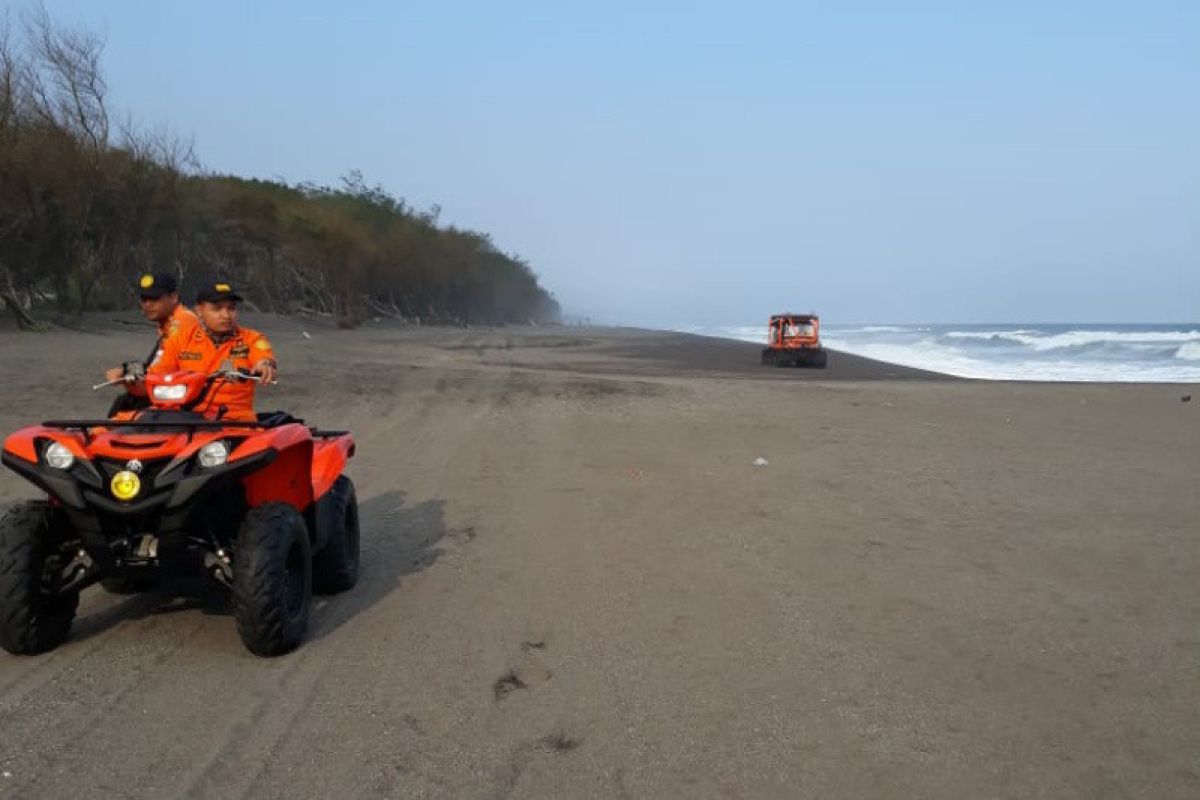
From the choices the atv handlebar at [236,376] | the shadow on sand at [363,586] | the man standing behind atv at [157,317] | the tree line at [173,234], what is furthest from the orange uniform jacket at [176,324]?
the tree line at [173,234]

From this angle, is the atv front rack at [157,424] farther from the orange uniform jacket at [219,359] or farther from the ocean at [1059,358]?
the ocean at [1059,358]

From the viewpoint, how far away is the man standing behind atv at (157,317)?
5.21 metres

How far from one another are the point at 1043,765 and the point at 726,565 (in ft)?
9.22

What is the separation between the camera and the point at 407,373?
17219mm

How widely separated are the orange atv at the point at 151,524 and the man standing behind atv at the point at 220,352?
1.27 ft

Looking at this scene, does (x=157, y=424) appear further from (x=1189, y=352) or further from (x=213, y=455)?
(x=1189, y=352)

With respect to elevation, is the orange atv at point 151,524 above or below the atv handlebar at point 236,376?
below

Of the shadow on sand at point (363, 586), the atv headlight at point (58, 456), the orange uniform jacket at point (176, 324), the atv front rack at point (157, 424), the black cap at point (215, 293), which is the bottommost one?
the shadow on sand at point (363, 586)

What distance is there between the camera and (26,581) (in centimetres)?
424

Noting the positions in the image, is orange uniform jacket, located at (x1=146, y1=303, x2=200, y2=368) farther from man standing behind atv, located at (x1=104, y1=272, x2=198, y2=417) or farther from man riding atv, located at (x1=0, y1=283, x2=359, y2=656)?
man riding atv, located at (x1=0, y1=283, x2=359, y2=656)

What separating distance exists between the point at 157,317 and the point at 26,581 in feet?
5.48

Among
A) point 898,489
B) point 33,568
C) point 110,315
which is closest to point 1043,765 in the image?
point 33,568

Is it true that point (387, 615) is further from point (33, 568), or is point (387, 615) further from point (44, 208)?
point (44, 208)

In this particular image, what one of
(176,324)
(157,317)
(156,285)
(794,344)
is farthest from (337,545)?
(794,344)
